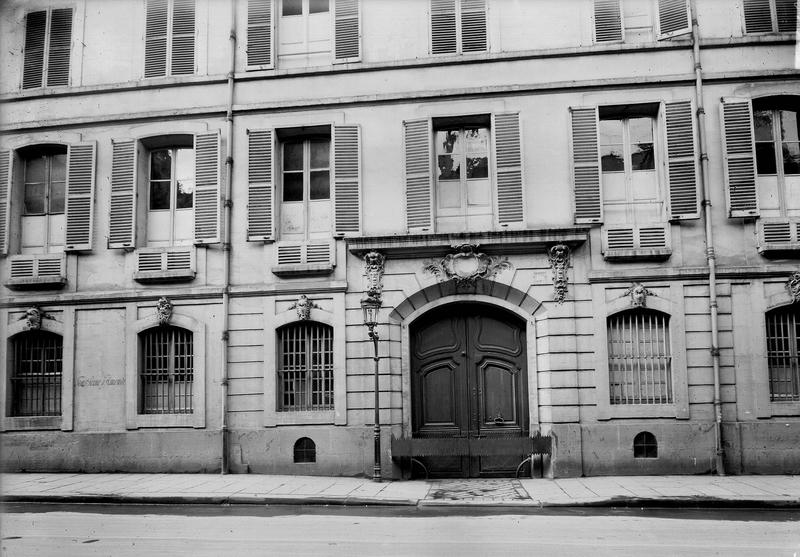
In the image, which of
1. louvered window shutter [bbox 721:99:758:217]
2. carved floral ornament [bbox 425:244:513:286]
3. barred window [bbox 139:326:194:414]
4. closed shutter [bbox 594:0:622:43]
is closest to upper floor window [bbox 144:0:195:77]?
barred window [bbox 139:326:194:414]

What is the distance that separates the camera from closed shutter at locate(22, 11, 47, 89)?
1585 centimetres

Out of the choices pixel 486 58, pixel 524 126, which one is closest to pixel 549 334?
pixel 524 126

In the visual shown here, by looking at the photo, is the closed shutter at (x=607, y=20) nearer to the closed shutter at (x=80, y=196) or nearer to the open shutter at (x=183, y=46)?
the open shutter at (x=183, y=46)

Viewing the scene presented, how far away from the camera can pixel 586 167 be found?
1471cm

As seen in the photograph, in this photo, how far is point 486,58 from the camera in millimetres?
15109

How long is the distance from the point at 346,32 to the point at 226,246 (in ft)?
17.9

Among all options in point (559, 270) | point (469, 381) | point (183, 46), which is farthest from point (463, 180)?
point (183, 46)

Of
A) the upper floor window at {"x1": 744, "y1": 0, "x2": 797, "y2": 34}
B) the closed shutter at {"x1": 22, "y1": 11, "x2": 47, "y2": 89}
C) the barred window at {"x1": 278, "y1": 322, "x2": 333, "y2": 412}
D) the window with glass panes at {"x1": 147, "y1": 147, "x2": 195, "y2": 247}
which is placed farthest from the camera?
the window with glass panes at {"x1": 147, "y1": 147, "x2": 195, "y2": 247}

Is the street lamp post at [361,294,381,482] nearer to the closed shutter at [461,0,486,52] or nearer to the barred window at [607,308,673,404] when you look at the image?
the barred window at [607,308,673,404]

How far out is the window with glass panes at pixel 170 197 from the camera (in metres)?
16.0

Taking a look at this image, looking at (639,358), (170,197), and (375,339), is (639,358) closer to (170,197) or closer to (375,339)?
(375,339)

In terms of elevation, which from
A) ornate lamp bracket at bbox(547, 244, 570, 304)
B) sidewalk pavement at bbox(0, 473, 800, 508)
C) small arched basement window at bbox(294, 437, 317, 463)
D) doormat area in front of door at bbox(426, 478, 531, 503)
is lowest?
doormat area in front of door at bbox(426, 478, 531, 503)

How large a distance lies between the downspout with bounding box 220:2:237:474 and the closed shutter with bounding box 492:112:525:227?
233 inches

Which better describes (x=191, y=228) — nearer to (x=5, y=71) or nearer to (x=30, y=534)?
(x=5, y=71)
